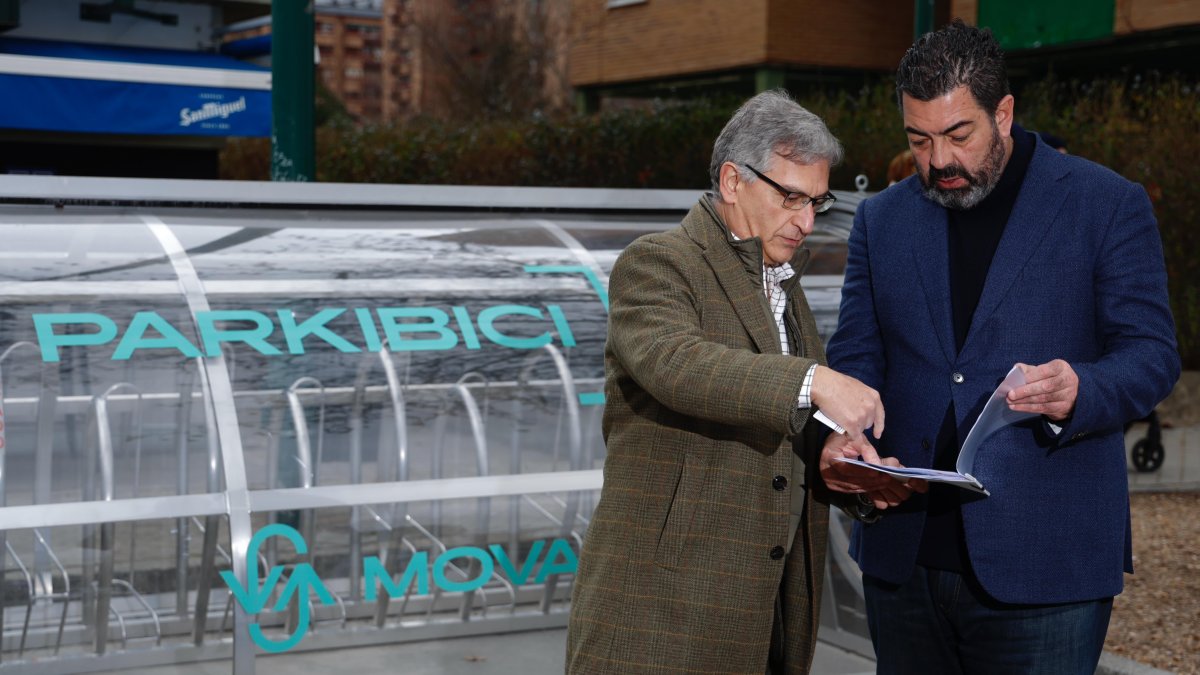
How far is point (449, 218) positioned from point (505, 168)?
31.3 ft

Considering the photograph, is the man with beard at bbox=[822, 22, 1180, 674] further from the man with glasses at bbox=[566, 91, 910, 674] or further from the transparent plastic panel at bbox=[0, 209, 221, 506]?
the transparent plastic panel at bbox=[0, 209, 221, 506]

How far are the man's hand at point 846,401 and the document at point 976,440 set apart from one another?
0.13 meters

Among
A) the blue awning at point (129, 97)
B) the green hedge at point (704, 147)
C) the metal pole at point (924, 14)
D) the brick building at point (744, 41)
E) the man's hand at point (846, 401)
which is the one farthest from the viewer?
the brick building at point (744, 41)

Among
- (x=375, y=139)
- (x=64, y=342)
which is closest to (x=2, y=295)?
(x=64, y=342)

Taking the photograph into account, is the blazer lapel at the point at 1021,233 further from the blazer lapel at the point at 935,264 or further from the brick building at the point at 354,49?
the brick building at the point at 354,49

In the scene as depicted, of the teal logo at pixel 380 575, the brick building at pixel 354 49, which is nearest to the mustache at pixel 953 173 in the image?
the teal logo at pixel 380 575

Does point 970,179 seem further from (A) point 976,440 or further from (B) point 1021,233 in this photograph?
(A) point 976,440

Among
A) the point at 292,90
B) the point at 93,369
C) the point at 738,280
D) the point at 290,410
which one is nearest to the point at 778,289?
the point at 738,280

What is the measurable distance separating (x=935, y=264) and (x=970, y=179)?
→ 18 cm

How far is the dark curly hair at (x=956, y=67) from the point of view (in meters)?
2.50

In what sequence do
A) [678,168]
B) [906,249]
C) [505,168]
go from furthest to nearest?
[505,168]
[678,168]
[906,249]

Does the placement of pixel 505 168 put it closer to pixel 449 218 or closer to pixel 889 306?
pixel 449 218

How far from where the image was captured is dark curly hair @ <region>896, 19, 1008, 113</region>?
250 cm

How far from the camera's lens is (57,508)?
3902mm
